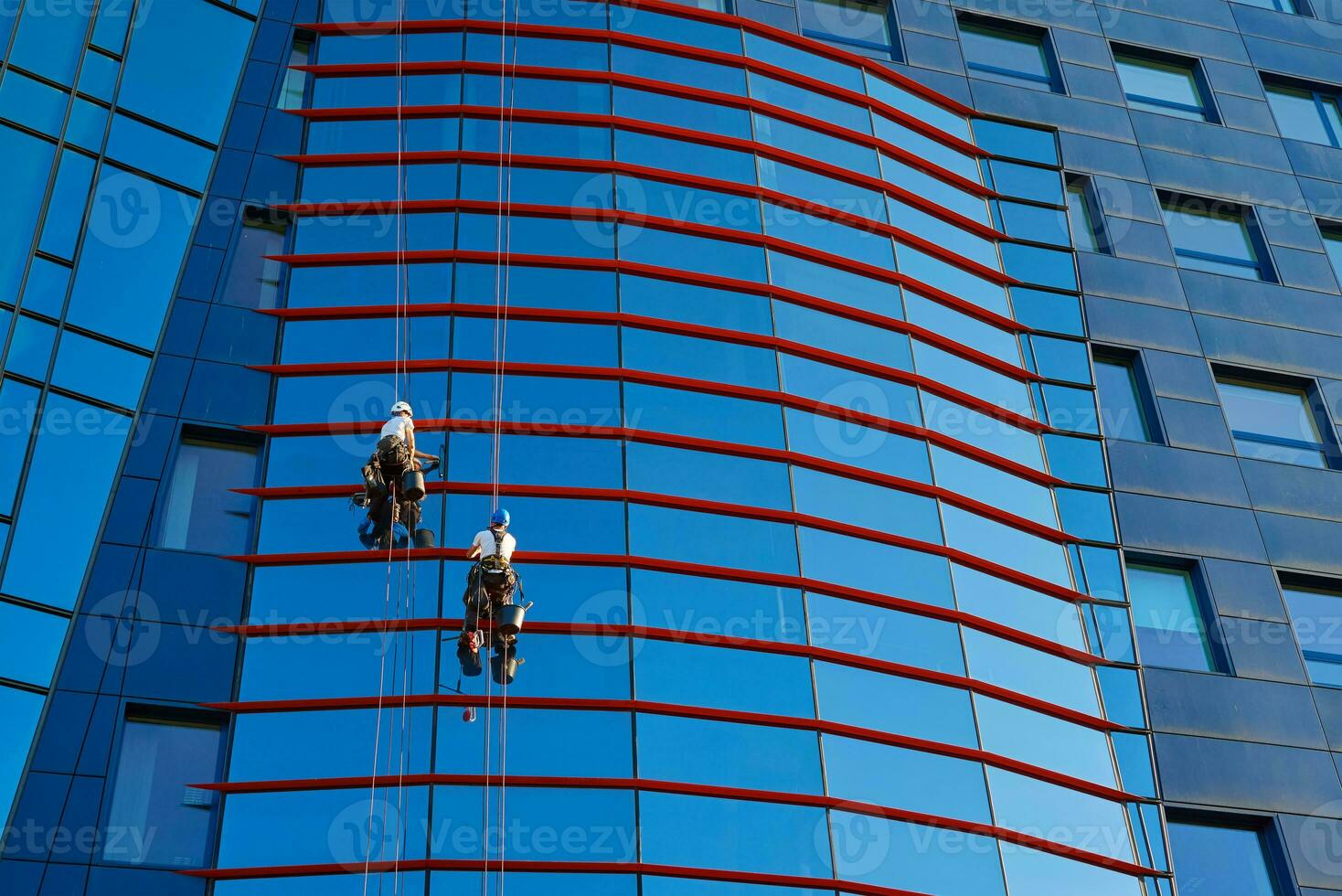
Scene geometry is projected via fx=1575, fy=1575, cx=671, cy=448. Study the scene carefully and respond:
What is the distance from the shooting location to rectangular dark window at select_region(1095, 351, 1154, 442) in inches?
1123

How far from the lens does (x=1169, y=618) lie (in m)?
26.9

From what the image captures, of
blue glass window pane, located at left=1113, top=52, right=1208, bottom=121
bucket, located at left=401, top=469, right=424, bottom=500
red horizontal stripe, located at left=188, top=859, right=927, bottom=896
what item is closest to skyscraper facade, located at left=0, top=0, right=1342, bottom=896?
red horizontal stripe, located at left=188, top=859, right=927, bottom=896

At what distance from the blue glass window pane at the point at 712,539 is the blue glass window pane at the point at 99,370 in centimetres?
765

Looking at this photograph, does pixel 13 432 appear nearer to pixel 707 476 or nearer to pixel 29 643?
pixel 29 643

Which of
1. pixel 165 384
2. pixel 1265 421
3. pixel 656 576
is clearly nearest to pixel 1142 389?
pixel 1265 421

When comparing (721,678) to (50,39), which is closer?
(721,678)

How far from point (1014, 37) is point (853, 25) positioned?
4116 millimetres

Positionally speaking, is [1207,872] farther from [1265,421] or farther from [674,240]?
[674,240]

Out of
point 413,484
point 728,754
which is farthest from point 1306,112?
point 413,484

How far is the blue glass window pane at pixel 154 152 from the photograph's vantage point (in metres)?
25.1

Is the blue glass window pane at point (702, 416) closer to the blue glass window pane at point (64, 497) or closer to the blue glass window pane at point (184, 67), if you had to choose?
the blue glass window pane at point (64, 497)

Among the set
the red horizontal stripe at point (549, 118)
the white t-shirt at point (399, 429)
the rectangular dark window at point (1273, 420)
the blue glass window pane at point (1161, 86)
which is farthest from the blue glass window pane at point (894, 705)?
the blue glass window pane at point (1161, 86)

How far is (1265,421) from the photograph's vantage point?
30047 millimetres

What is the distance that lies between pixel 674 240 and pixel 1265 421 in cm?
1233
